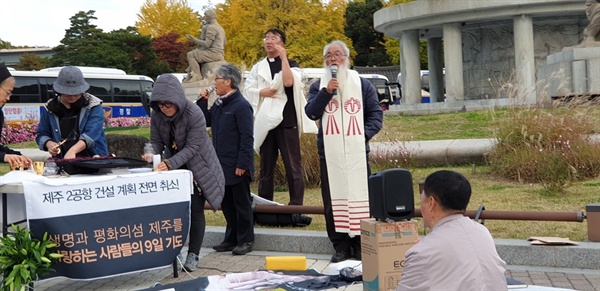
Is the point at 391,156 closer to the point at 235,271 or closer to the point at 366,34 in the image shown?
the point at 235,271

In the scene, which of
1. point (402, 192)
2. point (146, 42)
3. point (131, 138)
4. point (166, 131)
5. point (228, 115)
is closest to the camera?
point (402, 192)

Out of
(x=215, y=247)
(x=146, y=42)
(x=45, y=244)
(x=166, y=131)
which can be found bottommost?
(x=215, y=247)

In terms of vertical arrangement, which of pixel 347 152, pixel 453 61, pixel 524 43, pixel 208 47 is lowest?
pixel 347 152

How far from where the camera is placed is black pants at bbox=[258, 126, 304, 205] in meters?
9.05

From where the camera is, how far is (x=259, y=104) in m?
9.18

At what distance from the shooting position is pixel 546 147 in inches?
446

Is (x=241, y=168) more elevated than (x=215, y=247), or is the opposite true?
(x=241, y=168)

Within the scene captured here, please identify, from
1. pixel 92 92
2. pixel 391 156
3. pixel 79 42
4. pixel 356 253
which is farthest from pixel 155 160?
pixel 79 42

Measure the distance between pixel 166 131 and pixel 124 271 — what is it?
1.44 metres

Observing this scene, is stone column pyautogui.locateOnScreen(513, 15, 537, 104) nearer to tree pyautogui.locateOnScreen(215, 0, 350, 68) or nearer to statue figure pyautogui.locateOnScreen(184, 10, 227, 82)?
statue figure pyautogui.locateOnScreen(184, 10, 227, 82)

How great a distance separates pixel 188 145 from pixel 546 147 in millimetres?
6173

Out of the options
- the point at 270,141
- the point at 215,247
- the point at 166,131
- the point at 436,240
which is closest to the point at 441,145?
the point at 270,141

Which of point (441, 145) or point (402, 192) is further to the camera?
point (441, 145)

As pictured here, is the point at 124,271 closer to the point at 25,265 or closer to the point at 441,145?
the point at 25,265
